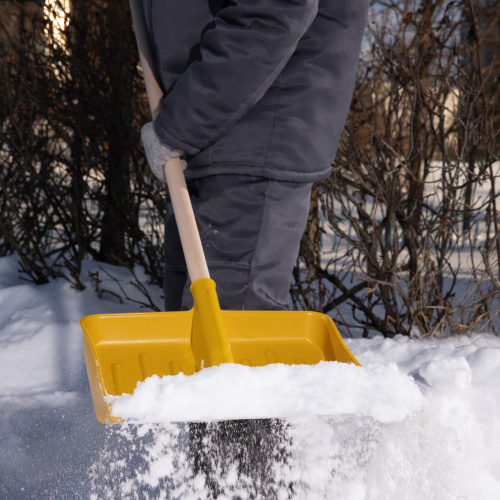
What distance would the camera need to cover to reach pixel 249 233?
1618mm

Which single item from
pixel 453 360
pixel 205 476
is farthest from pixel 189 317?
pixel 453 360

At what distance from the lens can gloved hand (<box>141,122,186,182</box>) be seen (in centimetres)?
165

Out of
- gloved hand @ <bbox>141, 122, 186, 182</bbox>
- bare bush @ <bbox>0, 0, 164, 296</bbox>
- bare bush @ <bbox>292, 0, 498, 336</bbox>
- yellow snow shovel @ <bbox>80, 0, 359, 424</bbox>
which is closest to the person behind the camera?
yellow snow shovel @ <bbox>80, 0, 359, 424</bbox>

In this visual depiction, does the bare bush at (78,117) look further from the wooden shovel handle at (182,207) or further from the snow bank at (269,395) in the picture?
the snow bank at (269,395)

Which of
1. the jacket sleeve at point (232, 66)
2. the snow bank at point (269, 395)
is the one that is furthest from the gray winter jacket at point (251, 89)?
the snow bank at point (269, 395)

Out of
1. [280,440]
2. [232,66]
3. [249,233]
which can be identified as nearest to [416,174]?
[249,233]

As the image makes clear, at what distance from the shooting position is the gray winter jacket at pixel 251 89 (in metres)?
1.49

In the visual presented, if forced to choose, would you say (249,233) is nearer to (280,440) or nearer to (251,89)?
(251,89)

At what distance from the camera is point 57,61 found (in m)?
3.54

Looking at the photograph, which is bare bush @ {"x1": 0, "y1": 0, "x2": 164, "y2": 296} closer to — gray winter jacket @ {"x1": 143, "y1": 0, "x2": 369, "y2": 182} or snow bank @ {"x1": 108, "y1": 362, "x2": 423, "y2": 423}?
gray winter jacket @ {"x1": 143, "y1": 0, "x2": 369, "y2": 182}

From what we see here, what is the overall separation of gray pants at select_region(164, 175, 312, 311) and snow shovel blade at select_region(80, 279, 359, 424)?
0.26 ft

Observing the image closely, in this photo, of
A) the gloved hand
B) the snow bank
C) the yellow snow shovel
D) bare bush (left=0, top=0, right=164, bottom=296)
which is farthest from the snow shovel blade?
bare bush (left=0, top=0, right=164, bottom=296)

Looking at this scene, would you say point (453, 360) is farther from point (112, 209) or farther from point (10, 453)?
point (112, 209)

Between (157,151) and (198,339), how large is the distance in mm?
538
